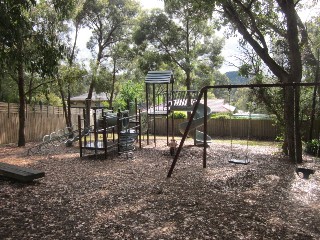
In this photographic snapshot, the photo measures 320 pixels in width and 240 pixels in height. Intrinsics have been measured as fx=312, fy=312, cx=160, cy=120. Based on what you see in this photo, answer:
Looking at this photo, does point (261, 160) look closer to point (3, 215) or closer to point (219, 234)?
point (219, 234)

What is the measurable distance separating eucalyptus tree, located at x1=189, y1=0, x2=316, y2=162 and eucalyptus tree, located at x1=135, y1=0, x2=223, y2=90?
8.52m

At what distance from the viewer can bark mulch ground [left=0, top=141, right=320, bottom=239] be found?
4180mm

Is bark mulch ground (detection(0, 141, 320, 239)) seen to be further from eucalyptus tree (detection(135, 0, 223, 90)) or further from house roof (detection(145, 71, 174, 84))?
eucalyptus tree (detection(135, 0, 223, 90))

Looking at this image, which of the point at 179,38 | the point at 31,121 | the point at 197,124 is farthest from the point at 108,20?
the point at 197,124

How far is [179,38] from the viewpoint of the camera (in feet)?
69.6

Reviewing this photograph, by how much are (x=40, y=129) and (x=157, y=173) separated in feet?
42.2

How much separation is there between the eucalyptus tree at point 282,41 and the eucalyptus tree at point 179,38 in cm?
852

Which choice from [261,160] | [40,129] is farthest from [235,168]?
[40,129]

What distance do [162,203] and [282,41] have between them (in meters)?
9.17

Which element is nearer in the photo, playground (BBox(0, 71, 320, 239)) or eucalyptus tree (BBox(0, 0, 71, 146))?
playground (BBox(0, 71, 320, 239))

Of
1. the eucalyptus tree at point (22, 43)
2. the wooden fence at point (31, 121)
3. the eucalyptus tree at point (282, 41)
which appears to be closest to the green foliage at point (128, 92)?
the wooden fence at point (31, 121)

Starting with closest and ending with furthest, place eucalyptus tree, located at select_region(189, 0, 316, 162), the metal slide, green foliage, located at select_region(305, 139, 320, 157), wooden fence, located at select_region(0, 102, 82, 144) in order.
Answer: eucalyptus tree, located at select_region(189, 0, 316, 162)
green foliage, located at select_region(305, 139, 320, 157)
the metal slide
wooden fence, located at select_region(0, 102, 82, 144)

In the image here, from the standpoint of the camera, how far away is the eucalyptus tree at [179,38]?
20484 mm

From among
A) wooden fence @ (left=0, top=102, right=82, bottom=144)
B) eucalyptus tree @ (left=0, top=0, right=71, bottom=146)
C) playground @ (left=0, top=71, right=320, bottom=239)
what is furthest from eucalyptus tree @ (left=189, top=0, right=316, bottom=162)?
wooden fence @ (left=0, top=102, right=82, bottom=144)
